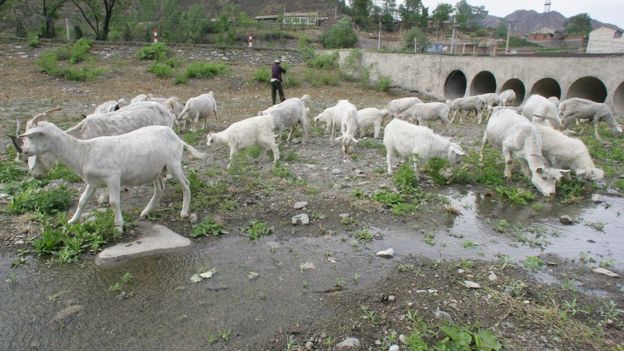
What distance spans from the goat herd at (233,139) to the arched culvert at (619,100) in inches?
163

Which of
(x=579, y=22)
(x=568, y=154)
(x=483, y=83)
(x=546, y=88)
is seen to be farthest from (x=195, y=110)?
(x=579, y=22)

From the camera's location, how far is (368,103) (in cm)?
2000

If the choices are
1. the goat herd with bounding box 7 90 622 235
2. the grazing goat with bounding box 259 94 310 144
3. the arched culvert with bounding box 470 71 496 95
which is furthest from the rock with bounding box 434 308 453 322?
the arched culvert with bounding box 470 71 496 95

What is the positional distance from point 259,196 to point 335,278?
2.87 metres

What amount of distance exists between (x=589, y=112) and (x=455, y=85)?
1056 cm

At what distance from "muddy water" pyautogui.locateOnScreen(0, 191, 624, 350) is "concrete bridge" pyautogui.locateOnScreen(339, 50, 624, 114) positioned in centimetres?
1243

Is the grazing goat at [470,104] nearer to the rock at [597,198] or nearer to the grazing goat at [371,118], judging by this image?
the grazing goat at [371,118]

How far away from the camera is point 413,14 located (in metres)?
65.9

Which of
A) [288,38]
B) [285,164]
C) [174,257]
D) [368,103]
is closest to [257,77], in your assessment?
[368,103]

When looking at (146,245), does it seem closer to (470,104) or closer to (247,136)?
(247,136)

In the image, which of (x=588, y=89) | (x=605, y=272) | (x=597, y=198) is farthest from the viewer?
(x=588, y=89)

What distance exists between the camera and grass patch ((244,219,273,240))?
610 cm

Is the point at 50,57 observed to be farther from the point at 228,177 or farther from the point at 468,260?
the point at 468,260

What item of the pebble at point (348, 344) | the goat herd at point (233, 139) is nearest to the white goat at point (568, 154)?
the goat herd at point (233, 139)
